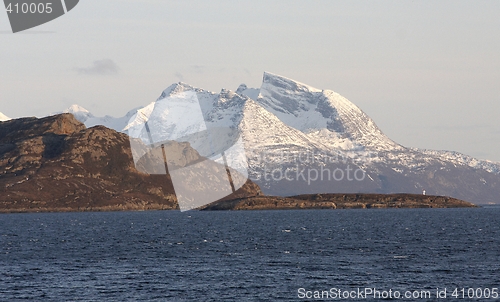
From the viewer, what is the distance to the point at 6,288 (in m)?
88.4

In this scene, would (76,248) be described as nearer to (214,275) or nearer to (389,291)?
(214,275)

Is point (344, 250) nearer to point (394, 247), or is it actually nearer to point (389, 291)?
point (394, 247)

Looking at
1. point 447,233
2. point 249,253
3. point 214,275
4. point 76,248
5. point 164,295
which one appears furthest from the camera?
point 447,233

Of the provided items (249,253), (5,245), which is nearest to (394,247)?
(249,253)

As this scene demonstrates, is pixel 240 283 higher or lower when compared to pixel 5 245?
higher

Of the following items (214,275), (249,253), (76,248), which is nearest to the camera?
(214,275)

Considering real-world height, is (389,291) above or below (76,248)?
above

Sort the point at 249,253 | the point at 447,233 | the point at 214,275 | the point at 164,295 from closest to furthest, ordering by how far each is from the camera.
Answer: the point at 164,295 < the point at 214,275 < the point at 249,253 < the point at 447,233

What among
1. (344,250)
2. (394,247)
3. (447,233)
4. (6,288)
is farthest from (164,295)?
(447,233)

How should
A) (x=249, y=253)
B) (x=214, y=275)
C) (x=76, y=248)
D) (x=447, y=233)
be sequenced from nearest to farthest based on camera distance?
(x=214, y=275) → (x=249, y=253) → (x=76, y=248) → (x=447, y=233)

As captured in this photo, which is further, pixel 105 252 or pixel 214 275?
pixel 105 252

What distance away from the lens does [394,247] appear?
141125 millimetres

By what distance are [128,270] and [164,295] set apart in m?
22.0

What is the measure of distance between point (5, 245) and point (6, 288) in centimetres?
6206
